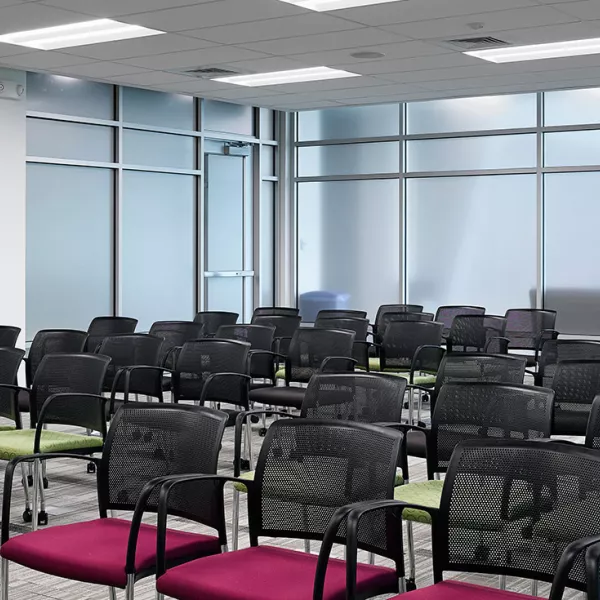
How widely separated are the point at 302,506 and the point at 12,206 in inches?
292

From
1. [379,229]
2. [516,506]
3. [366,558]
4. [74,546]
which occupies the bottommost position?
[366,558]

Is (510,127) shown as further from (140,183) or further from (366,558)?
(366,558)

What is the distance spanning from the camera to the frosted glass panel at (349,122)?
12995 millimetres

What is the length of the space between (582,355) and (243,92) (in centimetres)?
593

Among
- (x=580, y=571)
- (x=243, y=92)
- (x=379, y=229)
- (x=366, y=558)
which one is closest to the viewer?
(x=580, y=571)

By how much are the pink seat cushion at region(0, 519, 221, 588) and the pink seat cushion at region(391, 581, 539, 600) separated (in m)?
0.80

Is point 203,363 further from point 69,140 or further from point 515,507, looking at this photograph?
point 69,140

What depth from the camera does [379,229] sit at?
43.2 feet

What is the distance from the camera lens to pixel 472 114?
40.6ft

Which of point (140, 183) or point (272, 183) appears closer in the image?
point (140, 183)

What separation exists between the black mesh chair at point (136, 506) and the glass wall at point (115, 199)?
7000 millimetres

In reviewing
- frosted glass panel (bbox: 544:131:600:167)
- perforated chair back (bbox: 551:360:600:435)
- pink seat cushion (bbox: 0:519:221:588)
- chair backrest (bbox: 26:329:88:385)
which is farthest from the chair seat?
frosted glass panel (bbox: 544:131:600:167)

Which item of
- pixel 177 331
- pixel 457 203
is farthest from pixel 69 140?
pixel 457 203

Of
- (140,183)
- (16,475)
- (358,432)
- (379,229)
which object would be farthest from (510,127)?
(358,432)
